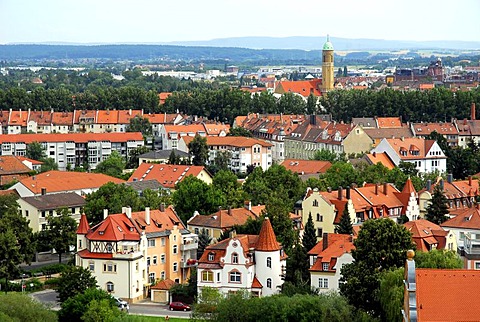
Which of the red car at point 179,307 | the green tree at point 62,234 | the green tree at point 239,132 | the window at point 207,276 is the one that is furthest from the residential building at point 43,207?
the green tree at point 239,132

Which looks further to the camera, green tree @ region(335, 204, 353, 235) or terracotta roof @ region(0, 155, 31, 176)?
terracotta roof @ region(0, 155, 31, 176)

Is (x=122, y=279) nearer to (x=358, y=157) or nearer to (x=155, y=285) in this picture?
(x=155, y=285)

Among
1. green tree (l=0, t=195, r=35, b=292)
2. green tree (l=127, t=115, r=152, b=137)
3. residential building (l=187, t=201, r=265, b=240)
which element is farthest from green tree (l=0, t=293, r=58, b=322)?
green tree (l=127, t=115, r=152, b=137)

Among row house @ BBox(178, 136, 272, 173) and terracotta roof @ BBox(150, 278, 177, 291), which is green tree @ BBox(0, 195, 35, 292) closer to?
terracotta roof @ BBox(150, 278, 177, 291)

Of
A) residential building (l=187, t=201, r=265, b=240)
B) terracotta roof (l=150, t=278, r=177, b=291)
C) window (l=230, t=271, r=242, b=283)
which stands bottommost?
terracotta roof (l=150, t=278, r=177, b=291)

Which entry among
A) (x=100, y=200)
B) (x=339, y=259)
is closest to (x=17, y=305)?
(x=339, y=259)

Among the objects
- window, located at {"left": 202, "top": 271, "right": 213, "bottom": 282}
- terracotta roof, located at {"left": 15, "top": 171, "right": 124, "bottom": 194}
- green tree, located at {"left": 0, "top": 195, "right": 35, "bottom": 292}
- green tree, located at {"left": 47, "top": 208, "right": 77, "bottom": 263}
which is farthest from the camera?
terracotta roof, located at {"left": 15, "top": 171, "right": 124, "bottom": 194}

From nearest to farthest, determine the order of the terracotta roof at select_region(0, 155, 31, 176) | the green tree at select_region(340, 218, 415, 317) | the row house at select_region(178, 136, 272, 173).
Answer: the green tree at select_region(340, 218, 415, 317) < the terracotta roof at select_region(0, 155, 31, 176) < the row house at select_region(178, 136, 272, 173)
